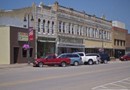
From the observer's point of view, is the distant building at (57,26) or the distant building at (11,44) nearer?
the distant building at (11,44)

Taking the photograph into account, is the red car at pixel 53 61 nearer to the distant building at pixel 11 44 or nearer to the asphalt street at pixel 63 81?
the distant building at pixel 11 44

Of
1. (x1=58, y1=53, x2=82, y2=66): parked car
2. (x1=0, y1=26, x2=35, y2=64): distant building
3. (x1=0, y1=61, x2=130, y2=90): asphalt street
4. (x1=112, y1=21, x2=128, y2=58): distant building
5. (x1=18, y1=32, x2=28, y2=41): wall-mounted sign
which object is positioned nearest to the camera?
(x1=0, y1=61, x2=130, y2=90): asphalt street

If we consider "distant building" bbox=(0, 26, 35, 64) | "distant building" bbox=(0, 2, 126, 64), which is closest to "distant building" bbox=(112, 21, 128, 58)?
"distant building" bbox=(0, 2, 126, 64)

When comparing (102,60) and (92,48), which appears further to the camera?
(92,48)

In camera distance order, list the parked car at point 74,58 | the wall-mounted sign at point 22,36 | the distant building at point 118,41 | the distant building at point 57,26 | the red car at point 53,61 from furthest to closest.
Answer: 1. the distant building at point 118,41
2. the distant building at point 57,26
3. the wall-mounted sign at point 22,36
4. the parked car at point 74,58
5. the red car at point 53,61

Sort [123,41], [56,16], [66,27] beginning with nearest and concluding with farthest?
[56,16] < [66,27] < [123,41]

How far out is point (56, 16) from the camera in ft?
181

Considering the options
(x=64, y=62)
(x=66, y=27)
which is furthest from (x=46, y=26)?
(x=64, y=62)

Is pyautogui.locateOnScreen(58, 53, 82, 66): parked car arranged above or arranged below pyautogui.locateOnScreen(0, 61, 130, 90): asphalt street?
above

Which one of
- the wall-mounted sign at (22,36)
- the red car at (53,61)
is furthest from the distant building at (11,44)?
the red car at (53,61)

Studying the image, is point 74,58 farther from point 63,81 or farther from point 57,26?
point 63,81

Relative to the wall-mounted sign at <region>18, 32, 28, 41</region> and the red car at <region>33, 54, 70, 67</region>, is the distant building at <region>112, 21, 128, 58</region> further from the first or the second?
the red car at <region>33, 54, 70, 67</region>

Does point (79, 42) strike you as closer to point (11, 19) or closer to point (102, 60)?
point (102, 60)

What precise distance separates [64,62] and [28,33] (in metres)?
8.52
